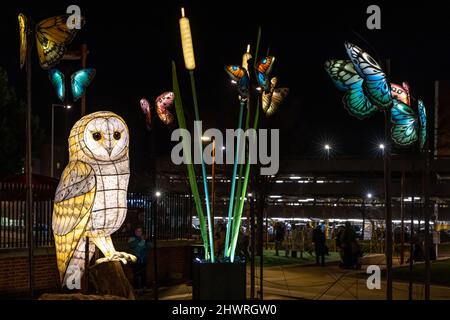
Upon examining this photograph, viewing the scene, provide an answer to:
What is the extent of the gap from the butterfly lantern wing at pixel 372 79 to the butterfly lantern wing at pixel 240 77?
88.0 inches

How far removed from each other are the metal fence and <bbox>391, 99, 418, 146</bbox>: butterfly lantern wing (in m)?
3.81

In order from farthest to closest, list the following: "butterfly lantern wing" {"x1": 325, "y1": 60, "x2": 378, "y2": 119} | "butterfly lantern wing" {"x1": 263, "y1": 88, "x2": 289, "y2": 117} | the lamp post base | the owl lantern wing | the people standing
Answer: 1. the people standing
2. "butterfly lantern wing" {"x1": 263, "y1": 88, "x2": 289, "y2": 117}
3. the owl lantern wing
4. the lamp post base
5. "butterfly lantern wing" {"x1": 325, "y1": 60, "x2": 378, "y2": 119}

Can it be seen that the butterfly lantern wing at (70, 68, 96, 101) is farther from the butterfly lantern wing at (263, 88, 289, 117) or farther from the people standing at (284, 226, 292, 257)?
the people standing at (284, 226, 292, 257)

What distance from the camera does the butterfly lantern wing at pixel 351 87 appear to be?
30.7 ft

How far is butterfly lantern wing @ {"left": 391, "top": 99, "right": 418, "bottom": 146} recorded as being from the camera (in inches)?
390

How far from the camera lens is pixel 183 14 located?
8.95 metres

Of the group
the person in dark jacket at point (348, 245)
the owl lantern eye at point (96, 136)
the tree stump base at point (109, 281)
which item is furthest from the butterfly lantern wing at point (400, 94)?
the person in dark jacket at point (348, 245)

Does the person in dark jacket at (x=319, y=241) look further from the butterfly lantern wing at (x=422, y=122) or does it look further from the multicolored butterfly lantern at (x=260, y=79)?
the butterfly lantern wing at (x=422, y=122)

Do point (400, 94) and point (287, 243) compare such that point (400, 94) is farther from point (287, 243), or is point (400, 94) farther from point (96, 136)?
point (287, 243)

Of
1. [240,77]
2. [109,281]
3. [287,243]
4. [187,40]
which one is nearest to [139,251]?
[109,281]

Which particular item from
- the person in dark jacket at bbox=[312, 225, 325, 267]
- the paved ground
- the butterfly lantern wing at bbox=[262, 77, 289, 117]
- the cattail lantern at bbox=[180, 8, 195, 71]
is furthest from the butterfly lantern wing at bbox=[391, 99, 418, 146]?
the person in dark jacket at bbox=[312, 225, 325, 267]

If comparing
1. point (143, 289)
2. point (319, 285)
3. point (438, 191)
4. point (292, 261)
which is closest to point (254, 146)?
point (143, 289)

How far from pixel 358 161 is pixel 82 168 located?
1356 inches

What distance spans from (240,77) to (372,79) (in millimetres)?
2536
